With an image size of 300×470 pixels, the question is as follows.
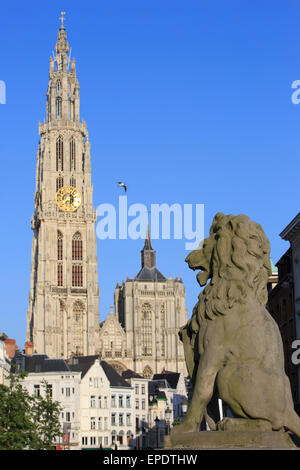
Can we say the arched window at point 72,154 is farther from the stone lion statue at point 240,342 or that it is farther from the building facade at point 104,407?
the stone lion statue at point 240,342

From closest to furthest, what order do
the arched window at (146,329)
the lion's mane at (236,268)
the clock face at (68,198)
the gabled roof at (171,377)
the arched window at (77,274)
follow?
1. the lion's mane at (236,268)
2. the gabled roof at (171,377)
3. the arched window at (77,274)
4. the clock face at (68,198)
5. the arched window at (146,329)

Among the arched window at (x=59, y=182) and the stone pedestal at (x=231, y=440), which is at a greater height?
the arched window at (x=59, y=182)

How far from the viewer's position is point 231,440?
9.08 meters

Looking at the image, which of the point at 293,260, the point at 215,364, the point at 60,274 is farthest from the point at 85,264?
the point at 215,364

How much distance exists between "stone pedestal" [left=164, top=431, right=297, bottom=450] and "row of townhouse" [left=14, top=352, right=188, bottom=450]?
63.8 metres

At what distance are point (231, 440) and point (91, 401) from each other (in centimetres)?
7625

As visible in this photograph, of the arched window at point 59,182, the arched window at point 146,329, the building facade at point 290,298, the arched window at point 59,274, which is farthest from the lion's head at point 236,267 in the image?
the arched window at point 146,329

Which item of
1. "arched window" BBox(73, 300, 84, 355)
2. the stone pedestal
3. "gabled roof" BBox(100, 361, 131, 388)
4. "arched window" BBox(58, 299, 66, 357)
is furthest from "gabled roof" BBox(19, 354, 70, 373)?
the stone pedestal

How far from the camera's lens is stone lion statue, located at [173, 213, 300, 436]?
9195mm

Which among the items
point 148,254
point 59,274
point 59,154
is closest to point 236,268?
point 59,274

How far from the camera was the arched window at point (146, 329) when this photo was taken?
134000mm

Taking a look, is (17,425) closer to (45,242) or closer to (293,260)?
(293,260)

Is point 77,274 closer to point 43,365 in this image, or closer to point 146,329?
point 146,329

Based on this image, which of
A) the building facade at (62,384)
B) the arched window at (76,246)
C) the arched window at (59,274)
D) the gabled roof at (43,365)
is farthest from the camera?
the arched window at (76,246)
